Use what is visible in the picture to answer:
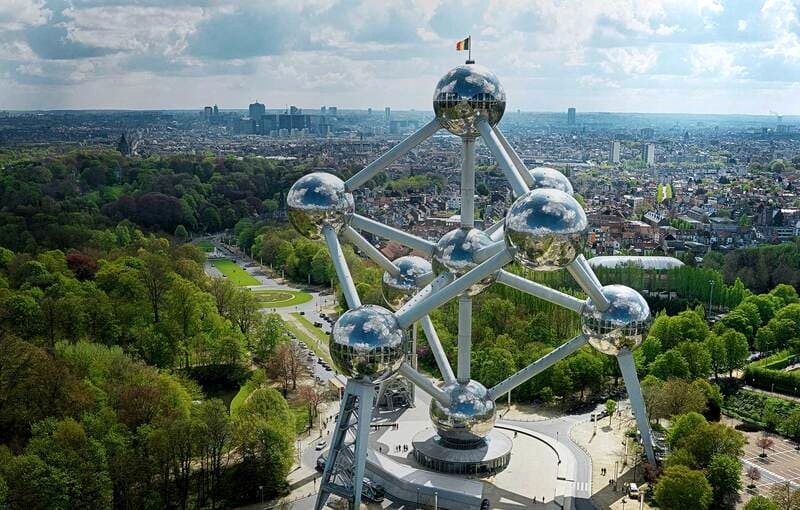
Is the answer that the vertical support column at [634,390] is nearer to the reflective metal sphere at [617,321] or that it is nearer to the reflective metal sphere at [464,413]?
the reflective metal sphere at [617,321]

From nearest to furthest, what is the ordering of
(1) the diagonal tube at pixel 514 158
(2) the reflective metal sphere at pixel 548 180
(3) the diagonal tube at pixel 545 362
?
(3) the diagonal tube at pixel 545 362 < (1) the diagonal tube at pixel 514 158 < (2) the reflective metal sphere at pixel 548 180

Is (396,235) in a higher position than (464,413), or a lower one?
higher

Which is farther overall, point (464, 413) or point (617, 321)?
point (464, 413)

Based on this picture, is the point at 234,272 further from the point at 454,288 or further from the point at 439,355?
the point at 454,288

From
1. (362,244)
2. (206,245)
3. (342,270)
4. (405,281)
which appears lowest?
(206,245)

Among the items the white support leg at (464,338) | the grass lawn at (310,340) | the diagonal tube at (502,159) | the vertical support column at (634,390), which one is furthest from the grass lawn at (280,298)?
the diagonal tube at (502,159)

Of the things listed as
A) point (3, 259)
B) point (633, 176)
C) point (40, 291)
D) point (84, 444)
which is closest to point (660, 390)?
point (84, 444)

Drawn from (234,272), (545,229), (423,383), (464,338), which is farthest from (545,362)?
(234,272)
